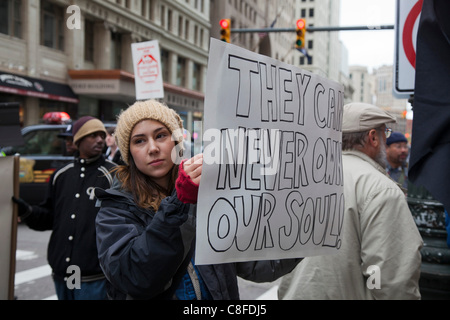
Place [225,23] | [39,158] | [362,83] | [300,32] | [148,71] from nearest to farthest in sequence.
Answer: [148,71] < [39,158] < [225,23] < [300,32] < [362,83]

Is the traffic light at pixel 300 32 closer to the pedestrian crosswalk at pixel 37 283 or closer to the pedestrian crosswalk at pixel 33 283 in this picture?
the pedestrian crosswalk at pixel 37 283

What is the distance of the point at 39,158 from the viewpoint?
1012cm

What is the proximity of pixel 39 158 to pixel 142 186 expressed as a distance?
877 centimetres

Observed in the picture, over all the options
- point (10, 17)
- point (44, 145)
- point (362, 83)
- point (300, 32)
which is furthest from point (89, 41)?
point (362, 83)

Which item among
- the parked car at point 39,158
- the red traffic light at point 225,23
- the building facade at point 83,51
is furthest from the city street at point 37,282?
the red traffic light at point 225,23

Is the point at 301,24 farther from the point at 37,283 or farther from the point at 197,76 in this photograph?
the point at 197,76

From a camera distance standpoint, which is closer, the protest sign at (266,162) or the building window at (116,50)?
the protest sign at (266,162)

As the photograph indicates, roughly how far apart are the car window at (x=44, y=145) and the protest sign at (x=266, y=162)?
9.01 metres

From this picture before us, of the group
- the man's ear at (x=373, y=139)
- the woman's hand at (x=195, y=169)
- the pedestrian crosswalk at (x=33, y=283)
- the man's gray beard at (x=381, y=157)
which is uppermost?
the man's ear at (x=373, y=139)

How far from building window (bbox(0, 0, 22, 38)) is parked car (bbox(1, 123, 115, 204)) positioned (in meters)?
10.5

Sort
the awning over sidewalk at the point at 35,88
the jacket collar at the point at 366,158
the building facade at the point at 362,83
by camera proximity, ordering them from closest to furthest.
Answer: the jacket collar at the point at 366,158 < the awning over sidewalk at the point at 35,88 < the building facade at the point at 362,83

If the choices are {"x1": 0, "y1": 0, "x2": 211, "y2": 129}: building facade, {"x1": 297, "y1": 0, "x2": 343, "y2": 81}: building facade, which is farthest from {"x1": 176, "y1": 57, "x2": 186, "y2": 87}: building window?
{"x1": 297, "y1": 0, "x2": 343, "y2": 81}: building facade

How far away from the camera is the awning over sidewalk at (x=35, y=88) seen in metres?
17.9
